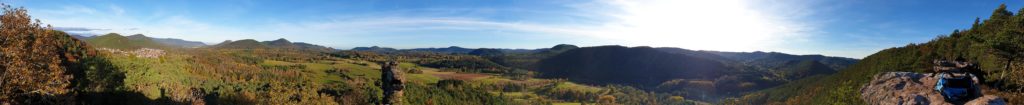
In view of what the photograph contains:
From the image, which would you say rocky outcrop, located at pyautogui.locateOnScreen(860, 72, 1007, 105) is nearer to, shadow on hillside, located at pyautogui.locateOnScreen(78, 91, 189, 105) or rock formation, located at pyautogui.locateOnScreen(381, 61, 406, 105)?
rock formation, located at pyautogui.locateOnScreen(381, 61, 406, 105)

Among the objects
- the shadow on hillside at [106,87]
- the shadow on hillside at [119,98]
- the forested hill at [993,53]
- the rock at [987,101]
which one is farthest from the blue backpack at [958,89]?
the shadow on hillside at [119,98]

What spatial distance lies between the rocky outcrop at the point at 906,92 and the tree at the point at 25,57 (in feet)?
172

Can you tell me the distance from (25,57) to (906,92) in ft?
202

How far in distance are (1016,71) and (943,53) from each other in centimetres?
5075

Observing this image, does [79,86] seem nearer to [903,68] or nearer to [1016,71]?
[1016,71]

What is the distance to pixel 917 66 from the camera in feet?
257

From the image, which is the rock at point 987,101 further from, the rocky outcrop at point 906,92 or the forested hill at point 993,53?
the forested hill at point 993,53

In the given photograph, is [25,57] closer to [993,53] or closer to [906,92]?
[906,92]

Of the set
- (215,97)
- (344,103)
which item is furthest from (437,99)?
(215,97)

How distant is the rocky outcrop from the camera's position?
129ft

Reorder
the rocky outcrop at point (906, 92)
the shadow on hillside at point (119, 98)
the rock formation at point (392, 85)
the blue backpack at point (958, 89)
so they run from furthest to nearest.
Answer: the shadow on hillside at point (119, 98) < the rocky outcrop at point (906, 92) < the blue backpack at point (958, 89) < the rock formation at point (392, 85)

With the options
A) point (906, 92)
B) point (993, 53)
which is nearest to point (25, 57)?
point (906, 92)

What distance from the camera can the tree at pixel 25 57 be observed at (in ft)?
65.5

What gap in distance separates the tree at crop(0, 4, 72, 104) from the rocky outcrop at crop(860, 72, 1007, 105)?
52517 millimetres
